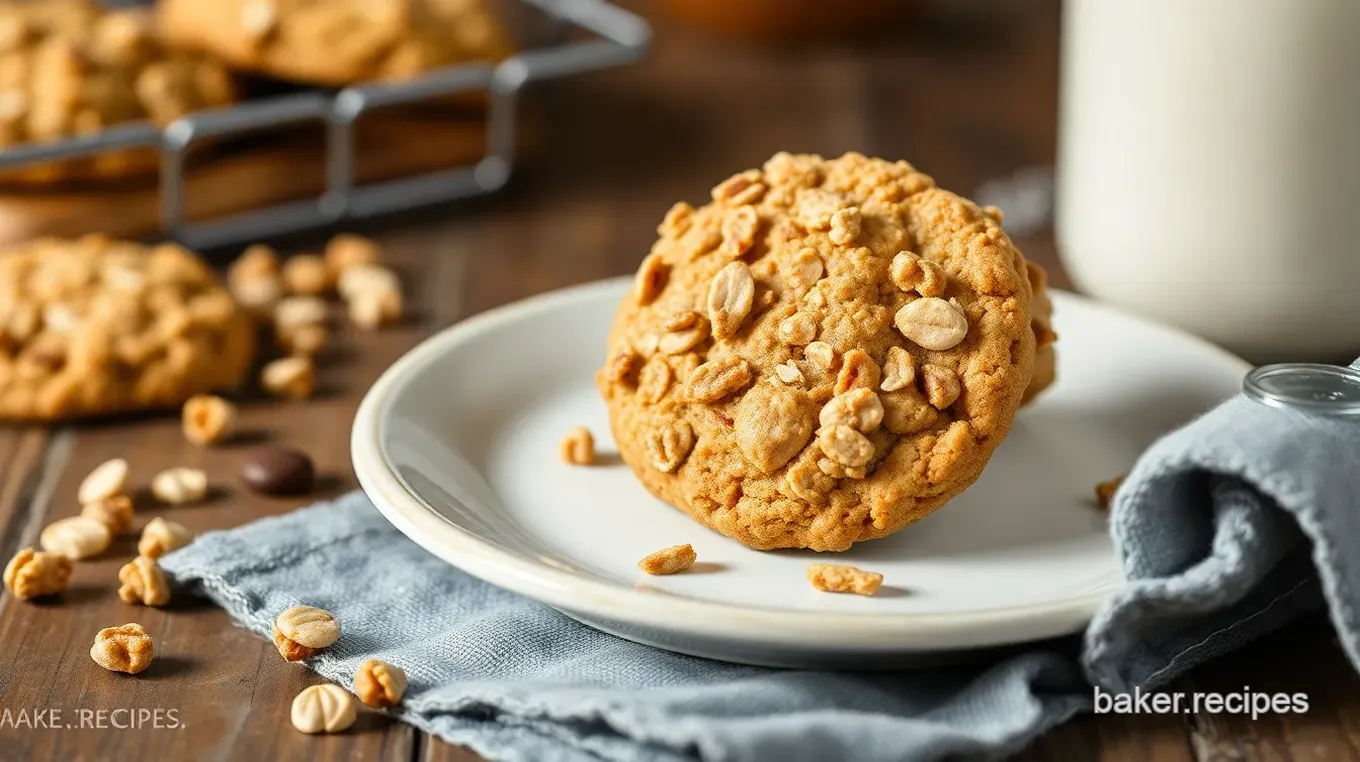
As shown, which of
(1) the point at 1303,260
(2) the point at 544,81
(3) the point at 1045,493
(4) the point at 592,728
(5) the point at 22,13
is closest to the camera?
(4) the point at 592,728

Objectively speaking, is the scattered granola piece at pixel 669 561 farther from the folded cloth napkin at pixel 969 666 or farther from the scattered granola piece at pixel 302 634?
the scattered granola piece at pixel 302 634

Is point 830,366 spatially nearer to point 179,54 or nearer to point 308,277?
point 308,277

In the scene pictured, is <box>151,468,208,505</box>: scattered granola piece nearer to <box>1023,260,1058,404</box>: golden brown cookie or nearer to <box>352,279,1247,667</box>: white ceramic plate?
<box>352,279,1247,667</box>: white ceramic plate

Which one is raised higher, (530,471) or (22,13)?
(22,13)

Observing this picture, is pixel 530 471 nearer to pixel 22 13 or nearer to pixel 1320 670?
pixel 1320 670

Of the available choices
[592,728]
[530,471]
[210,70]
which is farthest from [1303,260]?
[210,70]
